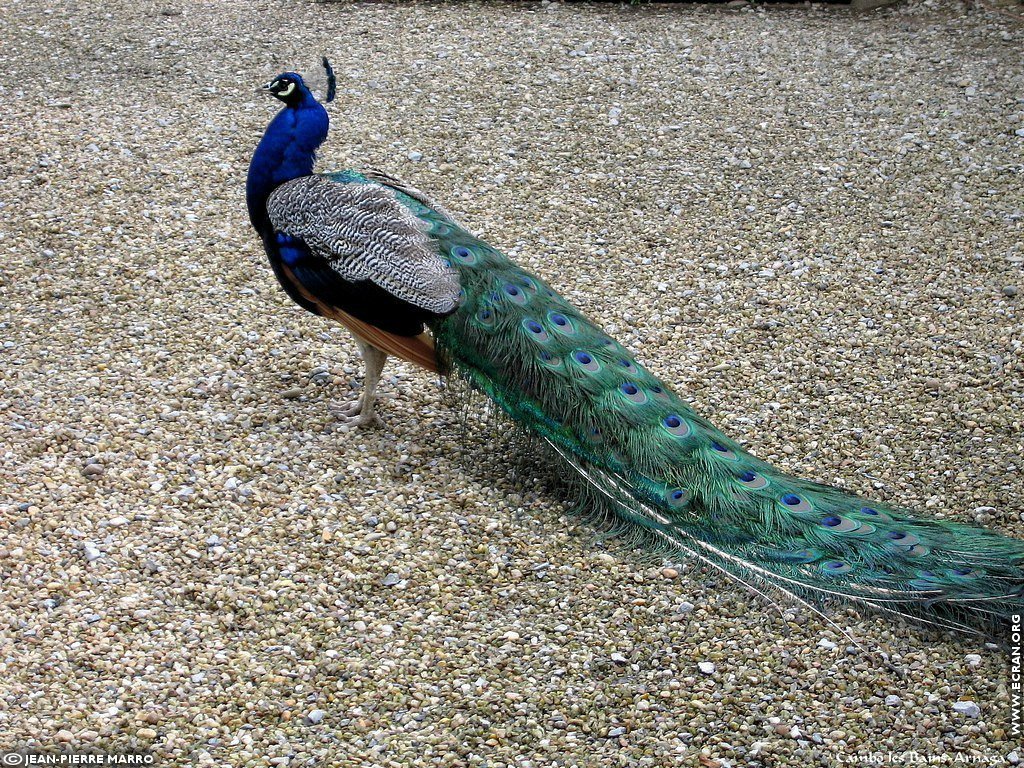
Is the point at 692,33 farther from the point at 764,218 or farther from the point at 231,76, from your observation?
the point at 231,76

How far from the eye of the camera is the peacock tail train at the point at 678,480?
330 cm

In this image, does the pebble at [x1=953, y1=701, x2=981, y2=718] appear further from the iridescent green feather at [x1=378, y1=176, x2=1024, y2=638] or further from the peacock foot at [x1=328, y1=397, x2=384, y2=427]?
the peacock foot at [x1=328, y1=397, x2=384, y2=427]

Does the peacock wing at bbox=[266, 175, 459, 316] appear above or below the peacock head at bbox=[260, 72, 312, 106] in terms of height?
below

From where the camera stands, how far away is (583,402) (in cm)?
385

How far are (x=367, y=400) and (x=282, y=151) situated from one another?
1073mm

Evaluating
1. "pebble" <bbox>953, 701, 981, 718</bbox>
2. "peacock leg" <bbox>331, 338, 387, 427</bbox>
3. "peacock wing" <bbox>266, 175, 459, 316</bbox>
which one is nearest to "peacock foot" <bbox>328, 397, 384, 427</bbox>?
"peacock leg" <bbox>331, 338, 387, 427</bbox>

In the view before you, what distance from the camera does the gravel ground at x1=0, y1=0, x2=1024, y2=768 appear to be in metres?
3.16

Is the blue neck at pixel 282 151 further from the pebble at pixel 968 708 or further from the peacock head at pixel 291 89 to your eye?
the pebble at pixel 968 708

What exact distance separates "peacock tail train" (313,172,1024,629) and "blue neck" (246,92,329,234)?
19cm

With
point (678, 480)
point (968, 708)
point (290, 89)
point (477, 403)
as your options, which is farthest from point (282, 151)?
point (968, 708)

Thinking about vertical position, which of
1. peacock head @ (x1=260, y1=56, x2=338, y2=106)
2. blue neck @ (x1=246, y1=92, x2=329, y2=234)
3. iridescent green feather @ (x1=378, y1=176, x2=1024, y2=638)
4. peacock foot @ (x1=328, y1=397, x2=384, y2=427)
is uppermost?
peacock head @ (x1=260, y1=56, x2=338, y2=106)

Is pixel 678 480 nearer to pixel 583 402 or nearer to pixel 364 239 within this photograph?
pixel 583 402

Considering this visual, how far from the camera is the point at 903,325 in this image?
207 inches

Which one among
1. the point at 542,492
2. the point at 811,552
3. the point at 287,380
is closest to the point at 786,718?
the point at 811,552
